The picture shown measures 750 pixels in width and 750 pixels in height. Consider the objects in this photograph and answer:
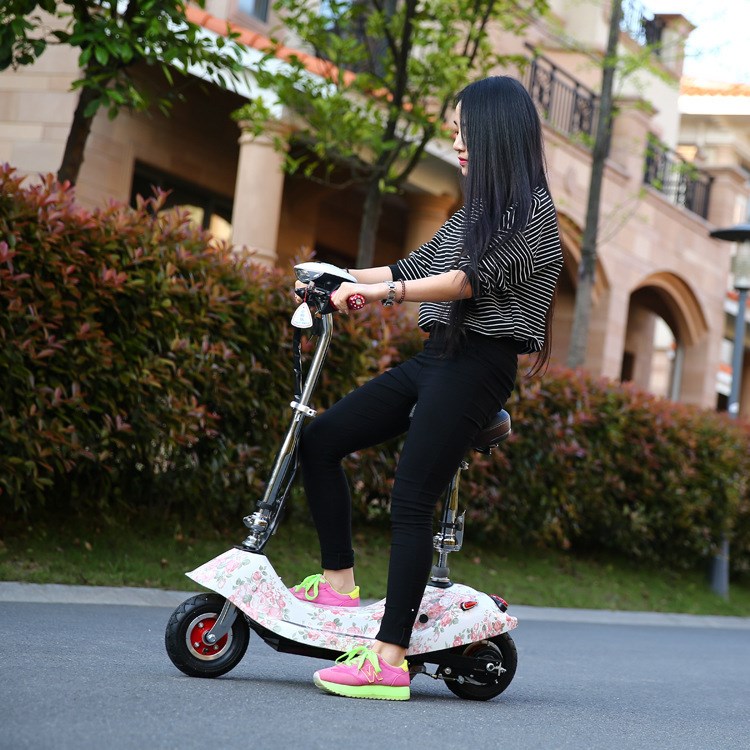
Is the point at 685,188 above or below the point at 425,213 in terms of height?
above

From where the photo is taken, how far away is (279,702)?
375 centimetres

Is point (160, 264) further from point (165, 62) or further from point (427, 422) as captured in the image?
point (427, 422)

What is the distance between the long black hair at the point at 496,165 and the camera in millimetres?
3979

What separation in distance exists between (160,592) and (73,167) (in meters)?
3.49

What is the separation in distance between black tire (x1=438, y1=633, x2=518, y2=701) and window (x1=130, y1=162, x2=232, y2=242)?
1111 centimetres

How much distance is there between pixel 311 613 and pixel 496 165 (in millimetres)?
1554

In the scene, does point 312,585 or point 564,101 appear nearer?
point 312,585

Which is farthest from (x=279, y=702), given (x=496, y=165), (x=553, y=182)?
(x=553, y=182)

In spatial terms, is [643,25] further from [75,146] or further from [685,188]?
[75,146]

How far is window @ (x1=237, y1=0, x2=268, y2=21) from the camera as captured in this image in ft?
52.4

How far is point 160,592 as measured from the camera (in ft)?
22.8

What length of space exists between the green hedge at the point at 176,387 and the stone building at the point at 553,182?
11.2 ft

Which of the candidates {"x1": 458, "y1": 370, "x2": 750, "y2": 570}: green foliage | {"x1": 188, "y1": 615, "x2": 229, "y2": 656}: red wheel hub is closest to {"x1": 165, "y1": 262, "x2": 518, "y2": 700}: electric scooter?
{"x1": 188, "y1": 615, "x2": 229, "y2": 656}: red wheel hub

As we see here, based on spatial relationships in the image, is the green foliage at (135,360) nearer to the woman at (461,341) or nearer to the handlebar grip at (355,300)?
the woman at (461,341)
